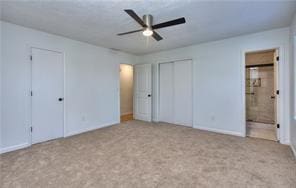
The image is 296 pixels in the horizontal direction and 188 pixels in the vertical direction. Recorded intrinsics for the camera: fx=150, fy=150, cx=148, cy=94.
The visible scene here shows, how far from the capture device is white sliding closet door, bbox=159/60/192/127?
183 inches

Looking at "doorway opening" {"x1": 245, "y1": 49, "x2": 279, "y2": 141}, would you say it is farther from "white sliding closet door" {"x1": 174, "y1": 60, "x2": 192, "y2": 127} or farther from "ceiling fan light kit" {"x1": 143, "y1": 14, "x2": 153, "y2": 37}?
"ceiling fan light kit" {"x1": 143, "y1": 14, "x2": 153, "y2": 37}

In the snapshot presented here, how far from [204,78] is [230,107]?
3.35 feet

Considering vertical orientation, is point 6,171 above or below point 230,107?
below

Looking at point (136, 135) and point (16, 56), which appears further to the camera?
point (136, 135)

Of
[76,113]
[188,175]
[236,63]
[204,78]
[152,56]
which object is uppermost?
[152,56]

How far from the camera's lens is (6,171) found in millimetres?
2146

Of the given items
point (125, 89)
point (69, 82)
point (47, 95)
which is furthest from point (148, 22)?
point (125, 89)

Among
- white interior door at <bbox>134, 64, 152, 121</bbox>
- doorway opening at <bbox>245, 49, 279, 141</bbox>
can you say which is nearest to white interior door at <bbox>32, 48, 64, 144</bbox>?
white interior door at <bbox>134, 64, 152, 121</bbox>

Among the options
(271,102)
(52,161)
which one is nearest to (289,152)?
(271,102)

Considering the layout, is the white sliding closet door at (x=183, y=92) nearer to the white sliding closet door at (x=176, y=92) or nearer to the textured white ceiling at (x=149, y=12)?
the white sliding closet door at (x=176, y=92)

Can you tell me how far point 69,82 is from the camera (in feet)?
12.3

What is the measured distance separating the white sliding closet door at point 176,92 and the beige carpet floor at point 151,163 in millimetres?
1271

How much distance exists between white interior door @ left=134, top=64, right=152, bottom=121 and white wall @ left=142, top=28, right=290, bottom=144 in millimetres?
1432

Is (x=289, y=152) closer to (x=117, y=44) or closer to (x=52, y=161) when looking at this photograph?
(x=52, y=161)
